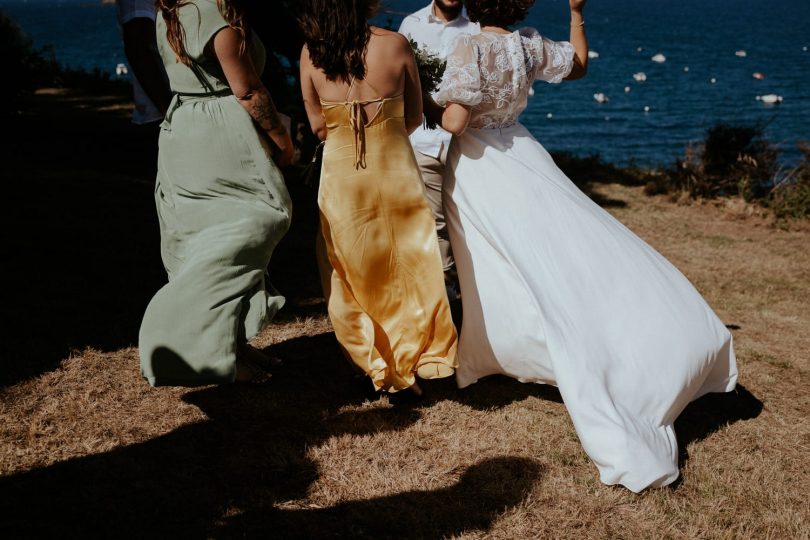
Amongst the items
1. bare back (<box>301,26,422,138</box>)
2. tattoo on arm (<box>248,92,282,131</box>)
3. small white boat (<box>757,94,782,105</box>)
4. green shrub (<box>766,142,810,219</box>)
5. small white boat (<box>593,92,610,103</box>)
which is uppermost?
bare back (<box>301,26,422,138</box>)

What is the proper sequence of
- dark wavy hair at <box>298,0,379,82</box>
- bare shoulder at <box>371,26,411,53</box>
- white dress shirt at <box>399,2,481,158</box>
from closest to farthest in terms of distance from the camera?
1. dark wavy hair at <box>298,0,379,82</box>
2. bare shoulder at <box>371,26,411,53</box>
3. white dress shirt at <box>399,2,481,158</box>

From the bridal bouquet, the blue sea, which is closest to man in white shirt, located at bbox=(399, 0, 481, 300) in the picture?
the blue sea

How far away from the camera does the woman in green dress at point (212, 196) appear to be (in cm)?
351

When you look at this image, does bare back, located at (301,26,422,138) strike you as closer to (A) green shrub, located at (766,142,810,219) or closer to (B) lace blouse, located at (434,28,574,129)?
(B) lace blouse, located at (434,28,574,129)

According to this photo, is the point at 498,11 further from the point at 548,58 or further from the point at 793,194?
the point at 793,194

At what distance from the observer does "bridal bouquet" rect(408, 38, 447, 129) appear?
4145 millimetres

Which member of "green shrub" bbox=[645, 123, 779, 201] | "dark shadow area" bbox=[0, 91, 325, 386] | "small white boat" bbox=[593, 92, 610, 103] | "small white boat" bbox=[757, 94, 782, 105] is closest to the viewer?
"dark shadow area" bbox=[0, 91, 325, 386]

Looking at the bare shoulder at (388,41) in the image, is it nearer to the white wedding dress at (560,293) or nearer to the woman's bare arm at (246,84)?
the white wedding dress at (560,293)

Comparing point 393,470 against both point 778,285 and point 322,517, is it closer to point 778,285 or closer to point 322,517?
point 322,517

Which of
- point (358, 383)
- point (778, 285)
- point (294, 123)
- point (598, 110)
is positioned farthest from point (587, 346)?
point (598, 110)

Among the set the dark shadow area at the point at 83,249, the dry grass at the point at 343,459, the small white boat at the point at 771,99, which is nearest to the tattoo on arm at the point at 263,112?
the dry grass at the point at 343,459

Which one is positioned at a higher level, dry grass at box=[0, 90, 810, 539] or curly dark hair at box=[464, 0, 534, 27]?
curly dark hair at box=[464, 0, 534, 27]

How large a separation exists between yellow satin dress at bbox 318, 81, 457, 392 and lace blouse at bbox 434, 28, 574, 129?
35 centimetres

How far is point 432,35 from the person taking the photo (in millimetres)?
5348
